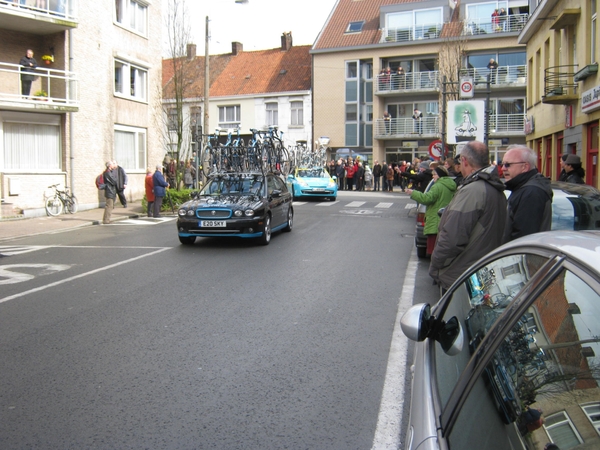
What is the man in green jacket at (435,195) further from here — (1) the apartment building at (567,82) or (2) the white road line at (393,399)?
(1) the apartment building at (567,82)

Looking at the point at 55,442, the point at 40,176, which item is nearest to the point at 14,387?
the point at 55,442

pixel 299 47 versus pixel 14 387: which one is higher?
pixel 299 47

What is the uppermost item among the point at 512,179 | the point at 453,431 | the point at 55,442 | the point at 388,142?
the point at 388,142

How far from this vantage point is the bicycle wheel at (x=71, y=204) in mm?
21797

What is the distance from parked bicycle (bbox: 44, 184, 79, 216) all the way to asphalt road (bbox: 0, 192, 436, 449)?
1009cm

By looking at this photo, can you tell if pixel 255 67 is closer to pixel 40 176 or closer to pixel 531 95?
pixel 531 95

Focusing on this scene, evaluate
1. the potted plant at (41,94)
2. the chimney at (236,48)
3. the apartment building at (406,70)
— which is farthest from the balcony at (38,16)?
the chimney at (236,48)

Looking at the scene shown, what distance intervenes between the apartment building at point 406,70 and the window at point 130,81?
20944mm

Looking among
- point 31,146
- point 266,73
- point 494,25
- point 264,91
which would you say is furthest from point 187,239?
point 266,73

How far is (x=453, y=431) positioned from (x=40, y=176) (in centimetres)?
2162

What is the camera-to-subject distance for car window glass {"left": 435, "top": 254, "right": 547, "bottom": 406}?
2.24 m

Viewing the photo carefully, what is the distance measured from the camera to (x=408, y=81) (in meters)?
46.7

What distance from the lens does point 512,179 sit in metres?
5.17

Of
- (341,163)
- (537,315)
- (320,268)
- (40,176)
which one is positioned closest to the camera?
(537,315)
